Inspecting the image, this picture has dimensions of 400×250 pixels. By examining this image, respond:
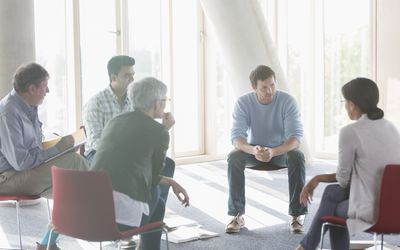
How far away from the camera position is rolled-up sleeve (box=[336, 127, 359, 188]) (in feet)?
11.0

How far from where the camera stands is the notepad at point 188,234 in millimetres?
4652

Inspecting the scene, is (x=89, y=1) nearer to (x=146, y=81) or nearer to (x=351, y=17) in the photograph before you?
(x=351, y=17)

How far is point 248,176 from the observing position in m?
7.67

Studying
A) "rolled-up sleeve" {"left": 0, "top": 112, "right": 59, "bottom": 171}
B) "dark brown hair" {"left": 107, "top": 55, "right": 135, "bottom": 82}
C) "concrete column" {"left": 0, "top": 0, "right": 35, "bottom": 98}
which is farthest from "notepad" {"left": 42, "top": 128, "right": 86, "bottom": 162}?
"concrete column" {"left": 0, "top": 0, "right": 35, "bottom": 98}

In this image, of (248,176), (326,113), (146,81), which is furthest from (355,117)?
(326,113)

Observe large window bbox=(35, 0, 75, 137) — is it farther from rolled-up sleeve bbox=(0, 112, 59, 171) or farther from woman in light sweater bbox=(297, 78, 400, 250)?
woman in light sweater bbox=(297, 78, 400, 250)

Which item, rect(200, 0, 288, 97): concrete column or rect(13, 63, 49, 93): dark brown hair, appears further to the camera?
rect(200, 0, 288, 97): concrete column

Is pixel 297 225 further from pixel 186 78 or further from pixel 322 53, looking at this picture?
pixel 322 53

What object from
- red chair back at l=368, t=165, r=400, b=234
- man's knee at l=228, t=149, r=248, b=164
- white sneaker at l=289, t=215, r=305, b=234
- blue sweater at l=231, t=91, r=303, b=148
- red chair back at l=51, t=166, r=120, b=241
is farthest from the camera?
blue sweater at l=231, t=91, r=303, b=148

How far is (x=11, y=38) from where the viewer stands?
6254 mm

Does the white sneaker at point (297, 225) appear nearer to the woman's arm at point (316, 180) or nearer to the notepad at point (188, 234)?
the notepad at point (188, 234)

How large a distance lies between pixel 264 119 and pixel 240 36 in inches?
88.5

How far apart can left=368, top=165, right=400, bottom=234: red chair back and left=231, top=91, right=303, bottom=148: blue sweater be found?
1935 millimetres

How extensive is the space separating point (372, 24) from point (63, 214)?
20.8ft
